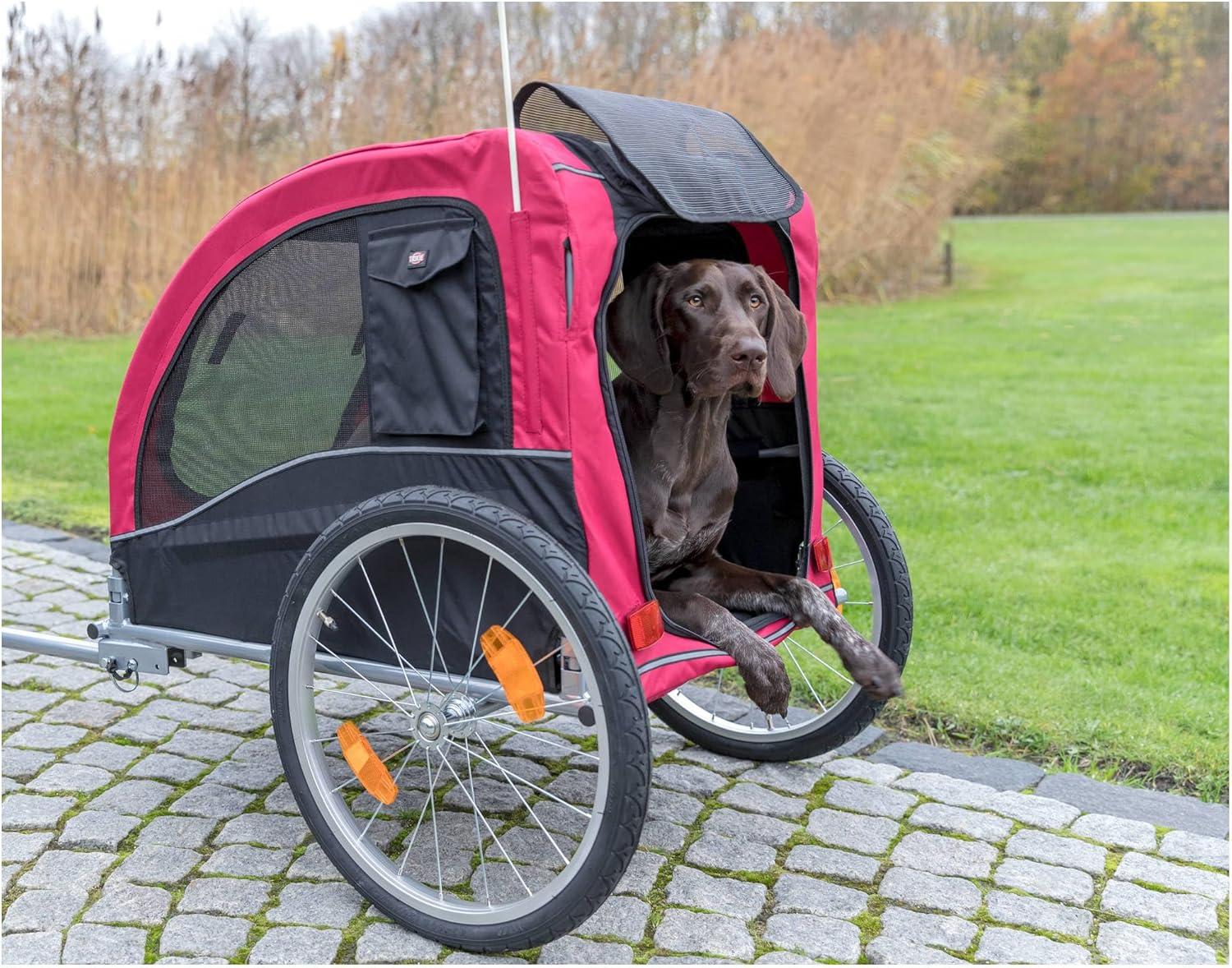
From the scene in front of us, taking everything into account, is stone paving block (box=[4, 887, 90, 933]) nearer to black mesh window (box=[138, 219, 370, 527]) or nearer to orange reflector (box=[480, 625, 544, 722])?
black mesh window (box=[138, 219, 370, 527])

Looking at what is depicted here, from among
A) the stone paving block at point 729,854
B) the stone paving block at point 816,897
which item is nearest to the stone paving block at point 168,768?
the stone paving block at point 729,854

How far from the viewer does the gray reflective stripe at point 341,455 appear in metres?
2.51

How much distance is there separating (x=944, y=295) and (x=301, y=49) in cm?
744

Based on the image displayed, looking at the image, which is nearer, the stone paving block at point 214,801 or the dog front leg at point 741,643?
the dog front leg at point 741,643

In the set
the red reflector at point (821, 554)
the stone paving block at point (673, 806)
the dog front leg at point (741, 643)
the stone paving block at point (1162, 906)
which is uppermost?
the red reflector at point (821, 554)

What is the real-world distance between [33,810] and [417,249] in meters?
1.77

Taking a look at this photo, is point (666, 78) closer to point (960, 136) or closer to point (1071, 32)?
point (960, 136)

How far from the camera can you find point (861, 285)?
1346 cm

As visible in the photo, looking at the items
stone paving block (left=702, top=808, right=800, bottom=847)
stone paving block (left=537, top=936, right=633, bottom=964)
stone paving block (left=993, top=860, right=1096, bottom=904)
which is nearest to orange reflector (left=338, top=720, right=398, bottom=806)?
stone paving block (left=537, top=936, right=633, bottom=964)

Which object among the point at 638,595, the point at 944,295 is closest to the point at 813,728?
the point at 638,595

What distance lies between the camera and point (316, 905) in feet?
8.88

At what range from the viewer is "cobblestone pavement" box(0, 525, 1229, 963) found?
8.46 feet

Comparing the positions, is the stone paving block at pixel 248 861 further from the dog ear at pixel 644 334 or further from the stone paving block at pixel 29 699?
the dog ear at pixel 644 334

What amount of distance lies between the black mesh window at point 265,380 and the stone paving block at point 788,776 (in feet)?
4.69
